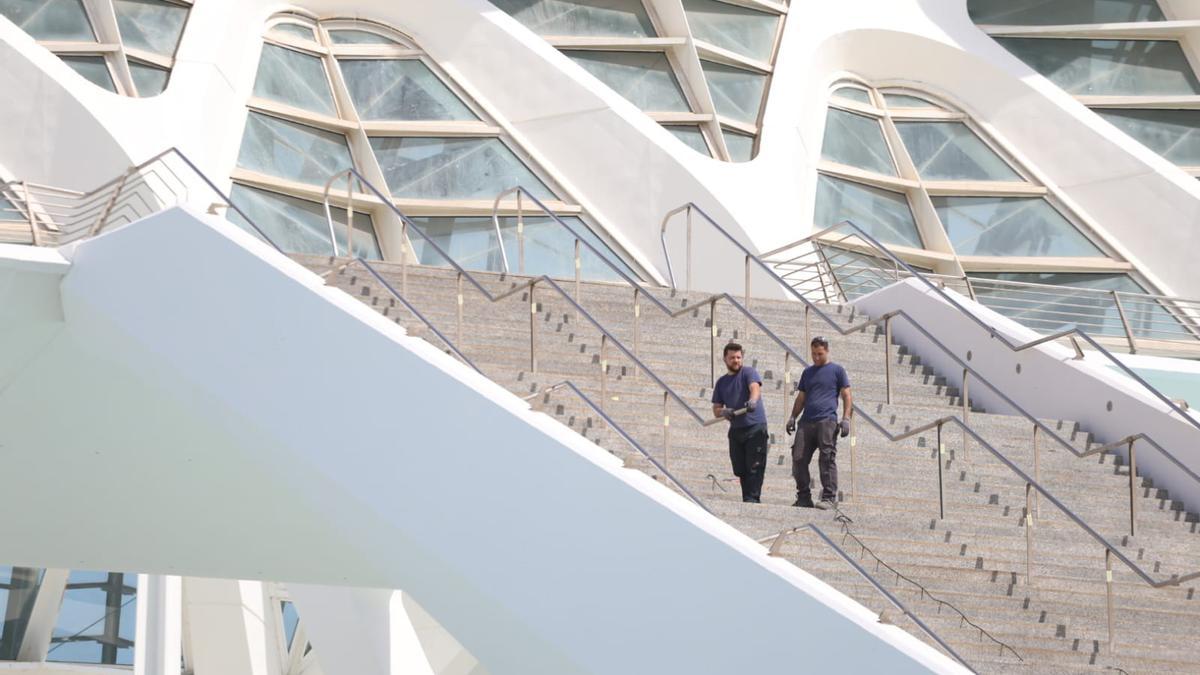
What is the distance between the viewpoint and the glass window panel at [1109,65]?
96.0 feet

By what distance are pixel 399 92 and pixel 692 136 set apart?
462cm

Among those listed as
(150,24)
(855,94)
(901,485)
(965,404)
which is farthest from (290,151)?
(901,485)

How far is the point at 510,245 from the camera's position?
78.1 feet

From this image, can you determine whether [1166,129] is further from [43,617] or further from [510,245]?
[43,617]

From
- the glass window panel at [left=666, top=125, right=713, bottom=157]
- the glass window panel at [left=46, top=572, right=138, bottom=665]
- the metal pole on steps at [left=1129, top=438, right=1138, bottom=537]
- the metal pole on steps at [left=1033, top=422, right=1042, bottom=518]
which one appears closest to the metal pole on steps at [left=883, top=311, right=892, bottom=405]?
the metal pole on steps at [left=1033, top=422, right=1042, bottom=518]

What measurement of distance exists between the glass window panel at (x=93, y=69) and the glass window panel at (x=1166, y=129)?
1699cm

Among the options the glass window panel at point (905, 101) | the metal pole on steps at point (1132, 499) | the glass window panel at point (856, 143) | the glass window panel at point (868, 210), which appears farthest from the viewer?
the glass window panel at point (905, 101)

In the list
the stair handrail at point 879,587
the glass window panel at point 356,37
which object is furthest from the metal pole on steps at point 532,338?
the glass window panel at point 356,37

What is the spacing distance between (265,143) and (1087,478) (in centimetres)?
1434

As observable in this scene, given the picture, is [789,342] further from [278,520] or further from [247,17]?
[247,17]

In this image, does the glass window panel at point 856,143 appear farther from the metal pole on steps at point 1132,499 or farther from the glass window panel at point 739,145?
the metal pole on steps at point 1132,499

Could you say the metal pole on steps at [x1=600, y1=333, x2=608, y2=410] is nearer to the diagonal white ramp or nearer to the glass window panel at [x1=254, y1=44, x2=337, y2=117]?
the diagonal white ramp

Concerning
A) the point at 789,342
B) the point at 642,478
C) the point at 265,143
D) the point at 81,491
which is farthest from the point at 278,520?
the point at 265,143

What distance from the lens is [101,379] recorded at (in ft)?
42.0
